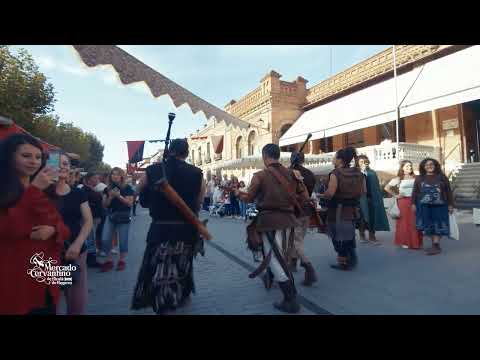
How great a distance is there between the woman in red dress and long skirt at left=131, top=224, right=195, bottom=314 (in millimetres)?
790

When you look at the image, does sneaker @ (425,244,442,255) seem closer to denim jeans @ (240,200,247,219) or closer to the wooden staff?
the wooden staff

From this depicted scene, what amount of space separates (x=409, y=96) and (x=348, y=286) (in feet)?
38.2

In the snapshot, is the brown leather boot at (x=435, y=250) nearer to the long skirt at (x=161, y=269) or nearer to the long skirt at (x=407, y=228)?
the long skirt at (x=407, y=228)

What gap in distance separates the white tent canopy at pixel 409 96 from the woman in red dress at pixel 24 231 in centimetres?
1213

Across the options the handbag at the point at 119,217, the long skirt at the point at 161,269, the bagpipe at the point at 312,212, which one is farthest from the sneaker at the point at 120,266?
the bagpipe at the point at 312,212

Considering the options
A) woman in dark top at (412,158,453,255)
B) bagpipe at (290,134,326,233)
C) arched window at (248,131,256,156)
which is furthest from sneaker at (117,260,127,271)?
arched window at (248,131,256,156)

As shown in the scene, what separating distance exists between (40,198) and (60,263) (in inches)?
20.5

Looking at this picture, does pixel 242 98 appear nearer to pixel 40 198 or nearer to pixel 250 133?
pixel 250 133

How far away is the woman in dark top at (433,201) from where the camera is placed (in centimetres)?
479

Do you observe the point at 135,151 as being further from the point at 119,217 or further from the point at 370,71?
the point at 370,71

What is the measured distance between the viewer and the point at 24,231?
5.82ft

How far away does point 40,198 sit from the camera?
1861 mm

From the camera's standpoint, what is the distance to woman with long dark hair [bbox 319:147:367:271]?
4020 millimetres
